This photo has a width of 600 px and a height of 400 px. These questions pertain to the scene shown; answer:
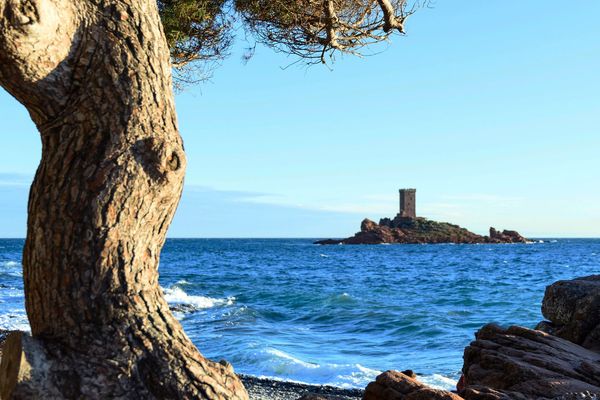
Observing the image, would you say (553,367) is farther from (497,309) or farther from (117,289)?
(497,309)

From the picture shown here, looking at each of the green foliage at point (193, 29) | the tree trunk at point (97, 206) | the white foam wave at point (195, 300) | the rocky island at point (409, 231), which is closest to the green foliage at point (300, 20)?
the green foliage at point (193, 29)

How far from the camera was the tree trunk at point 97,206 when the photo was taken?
410 centimetres

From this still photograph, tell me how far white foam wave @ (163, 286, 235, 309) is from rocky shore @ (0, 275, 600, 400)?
14.6 metres

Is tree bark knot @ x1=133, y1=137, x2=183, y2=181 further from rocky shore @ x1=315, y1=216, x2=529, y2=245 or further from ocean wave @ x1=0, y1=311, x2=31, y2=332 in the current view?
rocky shore @ x1=315, y1=216, x2=529, y2=245

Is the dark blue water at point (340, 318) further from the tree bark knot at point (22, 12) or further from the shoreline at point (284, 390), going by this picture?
the tree bark knot at point (22, 12)

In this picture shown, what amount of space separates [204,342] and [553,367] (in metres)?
10.2

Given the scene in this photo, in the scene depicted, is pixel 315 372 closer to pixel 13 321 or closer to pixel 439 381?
pixel 439 381

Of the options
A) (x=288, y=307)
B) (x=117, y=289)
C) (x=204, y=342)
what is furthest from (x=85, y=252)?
(x=288, y=307)

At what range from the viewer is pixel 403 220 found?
4542 inches

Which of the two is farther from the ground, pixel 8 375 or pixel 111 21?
pixel 111 21

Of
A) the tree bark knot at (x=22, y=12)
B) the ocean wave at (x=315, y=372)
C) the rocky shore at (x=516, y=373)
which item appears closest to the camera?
the tree bark knot at (x=22, y=12)

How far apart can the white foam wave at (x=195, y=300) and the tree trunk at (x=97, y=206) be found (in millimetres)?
19321

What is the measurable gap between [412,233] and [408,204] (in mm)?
4787

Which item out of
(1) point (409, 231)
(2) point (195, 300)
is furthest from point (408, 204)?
(2) point (195, 300)
